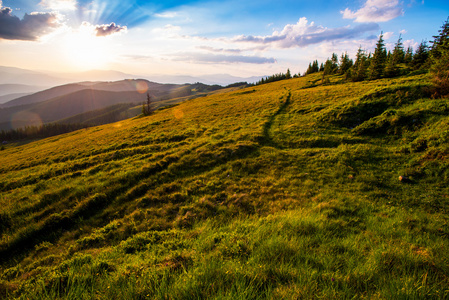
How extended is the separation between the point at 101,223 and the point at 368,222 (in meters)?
10.4

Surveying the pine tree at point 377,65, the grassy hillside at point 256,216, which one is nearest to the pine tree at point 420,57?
the pine tree at point 377,65

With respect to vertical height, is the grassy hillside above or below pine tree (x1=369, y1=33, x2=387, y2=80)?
below

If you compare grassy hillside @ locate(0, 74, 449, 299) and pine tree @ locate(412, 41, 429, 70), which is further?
pine tree @ locate(412, 41, 429, 70)

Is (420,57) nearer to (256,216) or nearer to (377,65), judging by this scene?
(377,65)

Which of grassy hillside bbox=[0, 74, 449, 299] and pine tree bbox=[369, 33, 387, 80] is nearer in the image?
grassy hillside bbox=[0, 74, 449, 299]

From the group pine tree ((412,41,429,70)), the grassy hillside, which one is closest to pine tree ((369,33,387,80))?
pine tree ((412,41,429,70))

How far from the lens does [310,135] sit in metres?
16.0

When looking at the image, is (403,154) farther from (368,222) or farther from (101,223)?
(101,223)

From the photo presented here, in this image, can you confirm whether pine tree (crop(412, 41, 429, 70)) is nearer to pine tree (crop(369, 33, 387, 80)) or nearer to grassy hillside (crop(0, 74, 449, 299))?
pine tree (crop(369, 33, 387, 80))

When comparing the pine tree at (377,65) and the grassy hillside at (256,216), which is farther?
the pine tree at (377,65)

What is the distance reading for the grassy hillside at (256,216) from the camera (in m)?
3.08

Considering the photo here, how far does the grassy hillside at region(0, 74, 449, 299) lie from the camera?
3076mm

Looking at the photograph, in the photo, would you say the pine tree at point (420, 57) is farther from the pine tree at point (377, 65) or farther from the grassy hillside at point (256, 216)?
the grassy hillside at point (256, 216)

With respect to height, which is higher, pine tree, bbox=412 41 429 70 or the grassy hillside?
pine tree, bbox=412 41 429 70
